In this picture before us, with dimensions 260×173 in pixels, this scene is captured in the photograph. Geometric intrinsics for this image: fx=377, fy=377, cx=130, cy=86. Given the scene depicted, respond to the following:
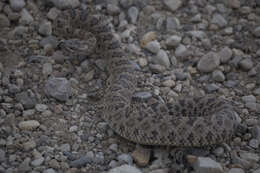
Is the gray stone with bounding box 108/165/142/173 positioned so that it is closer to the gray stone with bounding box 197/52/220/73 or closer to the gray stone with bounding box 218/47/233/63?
the gray stone with bounding box 197/52/220/73

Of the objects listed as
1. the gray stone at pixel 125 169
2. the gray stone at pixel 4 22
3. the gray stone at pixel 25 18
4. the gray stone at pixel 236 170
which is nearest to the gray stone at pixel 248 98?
the gray stone at pixel 236 170

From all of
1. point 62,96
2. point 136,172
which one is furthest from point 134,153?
point 62,96

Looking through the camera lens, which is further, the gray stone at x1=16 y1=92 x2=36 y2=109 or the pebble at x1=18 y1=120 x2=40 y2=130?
the gray stone at x1=16 y1=92 x2=36 y2=109

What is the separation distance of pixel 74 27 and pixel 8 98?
9.28 feet

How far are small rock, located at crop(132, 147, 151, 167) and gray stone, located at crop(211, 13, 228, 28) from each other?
3939 mm

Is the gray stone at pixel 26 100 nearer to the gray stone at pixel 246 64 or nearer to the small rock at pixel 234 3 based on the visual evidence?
the gray stone at pixel 246 64

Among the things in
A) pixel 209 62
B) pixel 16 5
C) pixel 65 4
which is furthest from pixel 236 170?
pixel 16 5

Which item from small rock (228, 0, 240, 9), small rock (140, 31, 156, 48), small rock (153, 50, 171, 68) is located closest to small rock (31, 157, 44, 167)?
small rock (153, 50, 171, 68)

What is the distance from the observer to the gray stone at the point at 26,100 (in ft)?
20.8

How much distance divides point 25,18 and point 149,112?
3.77 meters

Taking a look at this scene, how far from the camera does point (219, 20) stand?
8.47 meters

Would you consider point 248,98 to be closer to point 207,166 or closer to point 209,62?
point 209,62

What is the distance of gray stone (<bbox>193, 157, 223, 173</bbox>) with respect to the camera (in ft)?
16.6

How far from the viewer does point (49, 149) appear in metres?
5.69
